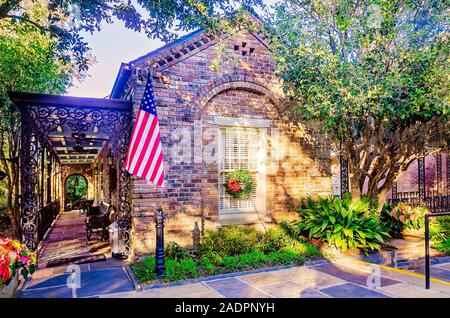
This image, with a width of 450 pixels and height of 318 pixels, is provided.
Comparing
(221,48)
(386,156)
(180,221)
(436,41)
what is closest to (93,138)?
(180,221)

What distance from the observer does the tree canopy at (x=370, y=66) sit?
602 cm

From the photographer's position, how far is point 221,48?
6.63 metres

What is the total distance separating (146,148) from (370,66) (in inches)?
179

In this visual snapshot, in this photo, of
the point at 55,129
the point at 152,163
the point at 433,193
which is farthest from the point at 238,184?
the point at 433,193

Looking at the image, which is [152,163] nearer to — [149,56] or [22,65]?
[149,56]

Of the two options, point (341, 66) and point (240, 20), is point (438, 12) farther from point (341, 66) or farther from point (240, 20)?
point (240, 20)

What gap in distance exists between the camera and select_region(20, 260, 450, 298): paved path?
504 cm

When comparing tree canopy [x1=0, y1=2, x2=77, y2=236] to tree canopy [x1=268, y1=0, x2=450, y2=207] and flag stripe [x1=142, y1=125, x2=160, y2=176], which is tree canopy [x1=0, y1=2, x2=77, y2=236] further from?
tree canopy [x1=268, y1=0, x2=450, y2=207]

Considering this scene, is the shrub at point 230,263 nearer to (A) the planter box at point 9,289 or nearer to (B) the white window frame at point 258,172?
(B) the white window frame at point 258,172

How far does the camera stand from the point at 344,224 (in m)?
7.34

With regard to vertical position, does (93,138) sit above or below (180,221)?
above

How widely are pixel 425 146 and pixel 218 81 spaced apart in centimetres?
523

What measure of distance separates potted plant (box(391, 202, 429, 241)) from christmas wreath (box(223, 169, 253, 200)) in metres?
4.24

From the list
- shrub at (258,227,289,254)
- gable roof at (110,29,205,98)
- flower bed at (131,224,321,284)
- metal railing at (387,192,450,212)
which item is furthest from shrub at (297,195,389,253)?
metal railing at (387,192,450,212)
